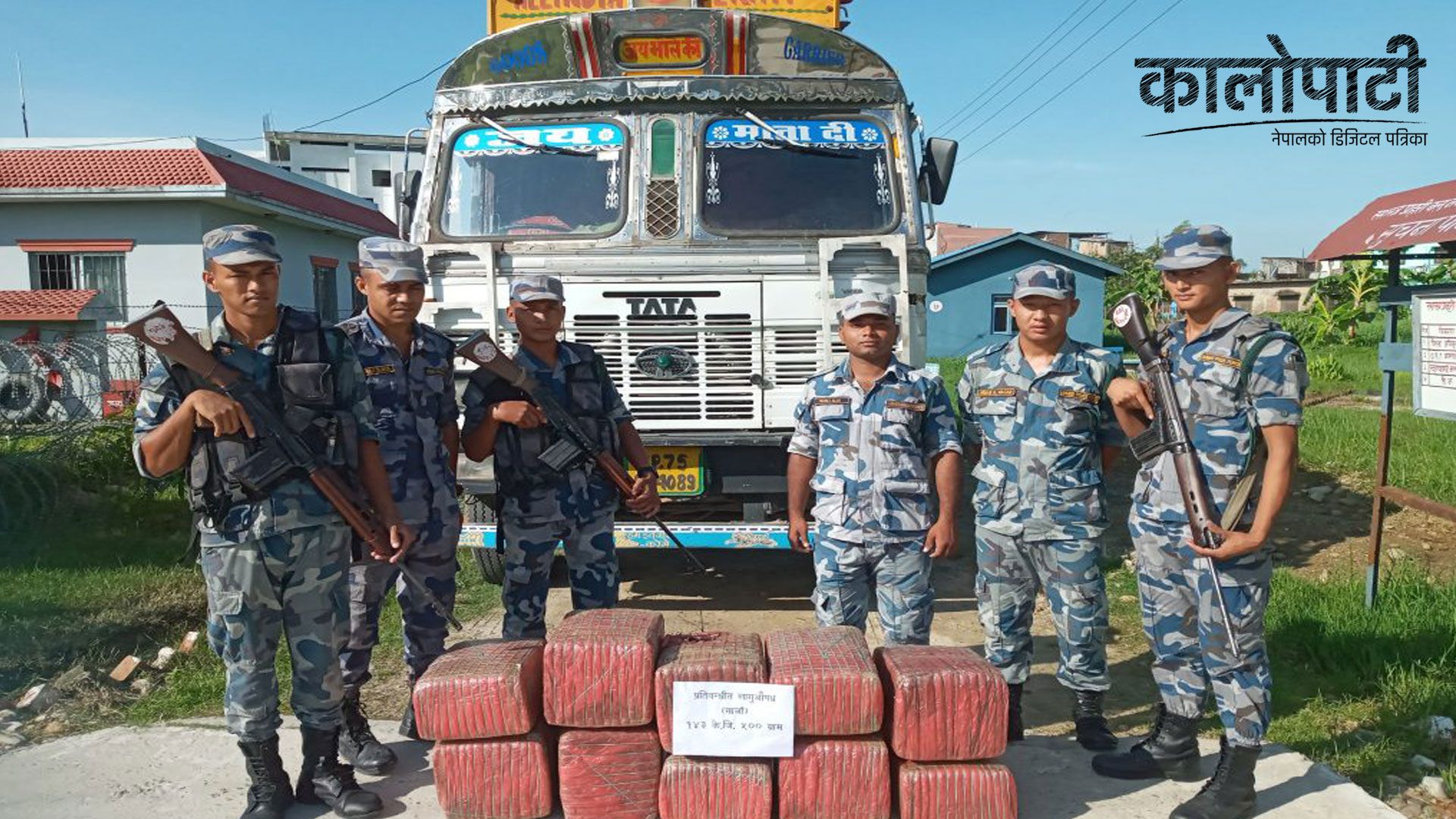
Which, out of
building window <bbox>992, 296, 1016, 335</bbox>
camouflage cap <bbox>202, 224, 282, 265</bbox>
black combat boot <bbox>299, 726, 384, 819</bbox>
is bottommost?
black combat boot <bbox>299, 726, 384, 819</bbox>

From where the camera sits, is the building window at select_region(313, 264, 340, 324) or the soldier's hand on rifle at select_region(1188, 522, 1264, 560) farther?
the building window at select_region(313, 264, 340, 324)

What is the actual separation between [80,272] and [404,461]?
1507 cm

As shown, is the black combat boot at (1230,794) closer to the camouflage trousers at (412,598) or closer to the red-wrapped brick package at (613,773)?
the red-wrapped brick package at (613,773)

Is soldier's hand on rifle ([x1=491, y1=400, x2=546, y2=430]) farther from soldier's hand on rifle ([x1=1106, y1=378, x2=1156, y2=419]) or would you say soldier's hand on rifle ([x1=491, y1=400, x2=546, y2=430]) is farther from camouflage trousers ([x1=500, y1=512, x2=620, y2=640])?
soldier's hand on rifle ([x1=1106, y1=378, x2=1156, y2=419])

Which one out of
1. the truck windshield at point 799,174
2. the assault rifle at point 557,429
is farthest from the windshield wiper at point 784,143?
the assault rifle at point 557,429

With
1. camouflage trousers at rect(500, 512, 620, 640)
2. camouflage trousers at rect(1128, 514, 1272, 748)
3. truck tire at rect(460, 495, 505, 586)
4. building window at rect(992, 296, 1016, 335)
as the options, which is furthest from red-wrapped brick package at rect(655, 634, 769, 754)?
building window at rect(992, 296, 1016, 335)

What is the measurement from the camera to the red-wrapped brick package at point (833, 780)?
8.50ft

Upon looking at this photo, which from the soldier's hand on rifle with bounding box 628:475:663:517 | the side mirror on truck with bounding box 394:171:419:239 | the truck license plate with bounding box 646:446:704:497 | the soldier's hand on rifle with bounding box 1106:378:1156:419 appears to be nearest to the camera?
the soldier's hand on rifle with bounding box 1106:378:1156:419

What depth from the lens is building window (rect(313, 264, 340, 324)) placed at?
18.9 metres

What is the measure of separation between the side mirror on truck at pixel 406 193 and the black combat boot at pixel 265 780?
3182mm

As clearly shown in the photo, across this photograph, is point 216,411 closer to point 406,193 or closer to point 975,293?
point 406,193

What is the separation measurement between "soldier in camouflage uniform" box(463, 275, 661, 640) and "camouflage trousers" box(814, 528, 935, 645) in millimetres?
814

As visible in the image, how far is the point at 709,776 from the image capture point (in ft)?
8.49

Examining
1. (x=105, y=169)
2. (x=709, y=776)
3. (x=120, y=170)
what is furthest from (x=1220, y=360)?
(x=105, y=169)
